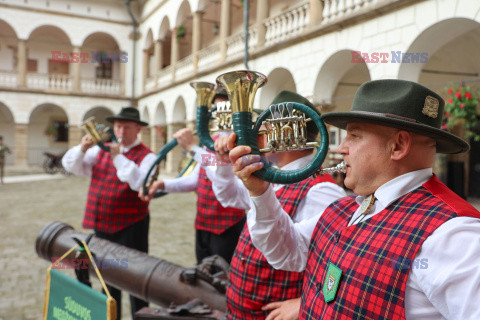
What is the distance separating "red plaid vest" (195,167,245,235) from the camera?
348 cm

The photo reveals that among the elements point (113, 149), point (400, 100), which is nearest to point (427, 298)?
point (400, 100)

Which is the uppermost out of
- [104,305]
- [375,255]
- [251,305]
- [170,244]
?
[375,255]

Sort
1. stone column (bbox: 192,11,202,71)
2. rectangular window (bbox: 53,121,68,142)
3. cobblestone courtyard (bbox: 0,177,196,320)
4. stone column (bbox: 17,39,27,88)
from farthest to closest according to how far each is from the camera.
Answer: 1. rectangular window (bbox: 53,121,68,142)
2. stone column (bbox: 17,39,27,88)
3. stone column (bbox: 192,11,202,71)
4. cobblestone courtyard (bbox: 0,177,196,320)

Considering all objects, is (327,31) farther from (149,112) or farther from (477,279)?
(149,112)

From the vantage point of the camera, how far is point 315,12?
921 cm

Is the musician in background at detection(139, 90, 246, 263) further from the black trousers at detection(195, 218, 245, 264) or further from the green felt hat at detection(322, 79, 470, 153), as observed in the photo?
the green felt hat at detection(322, 79, 470, 153)

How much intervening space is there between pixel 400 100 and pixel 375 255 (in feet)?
1.70

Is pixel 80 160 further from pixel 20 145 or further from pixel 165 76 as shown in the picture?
pixel 20 145

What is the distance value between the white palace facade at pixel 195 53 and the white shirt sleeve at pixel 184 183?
167cm

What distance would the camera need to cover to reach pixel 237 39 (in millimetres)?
13016

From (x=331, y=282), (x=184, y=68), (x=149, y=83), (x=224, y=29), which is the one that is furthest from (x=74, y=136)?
(x=331, y=282)

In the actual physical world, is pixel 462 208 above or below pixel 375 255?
above

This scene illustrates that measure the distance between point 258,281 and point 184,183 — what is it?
6.76 feet

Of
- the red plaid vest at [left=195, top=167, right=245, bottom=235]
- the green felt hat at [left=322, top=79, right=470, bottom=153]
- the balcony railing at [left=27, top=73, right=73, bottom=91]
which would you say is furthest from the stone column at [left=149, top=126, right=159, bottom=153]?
the green felt hat at [left=322, top=79, right=470, bottom=153]
